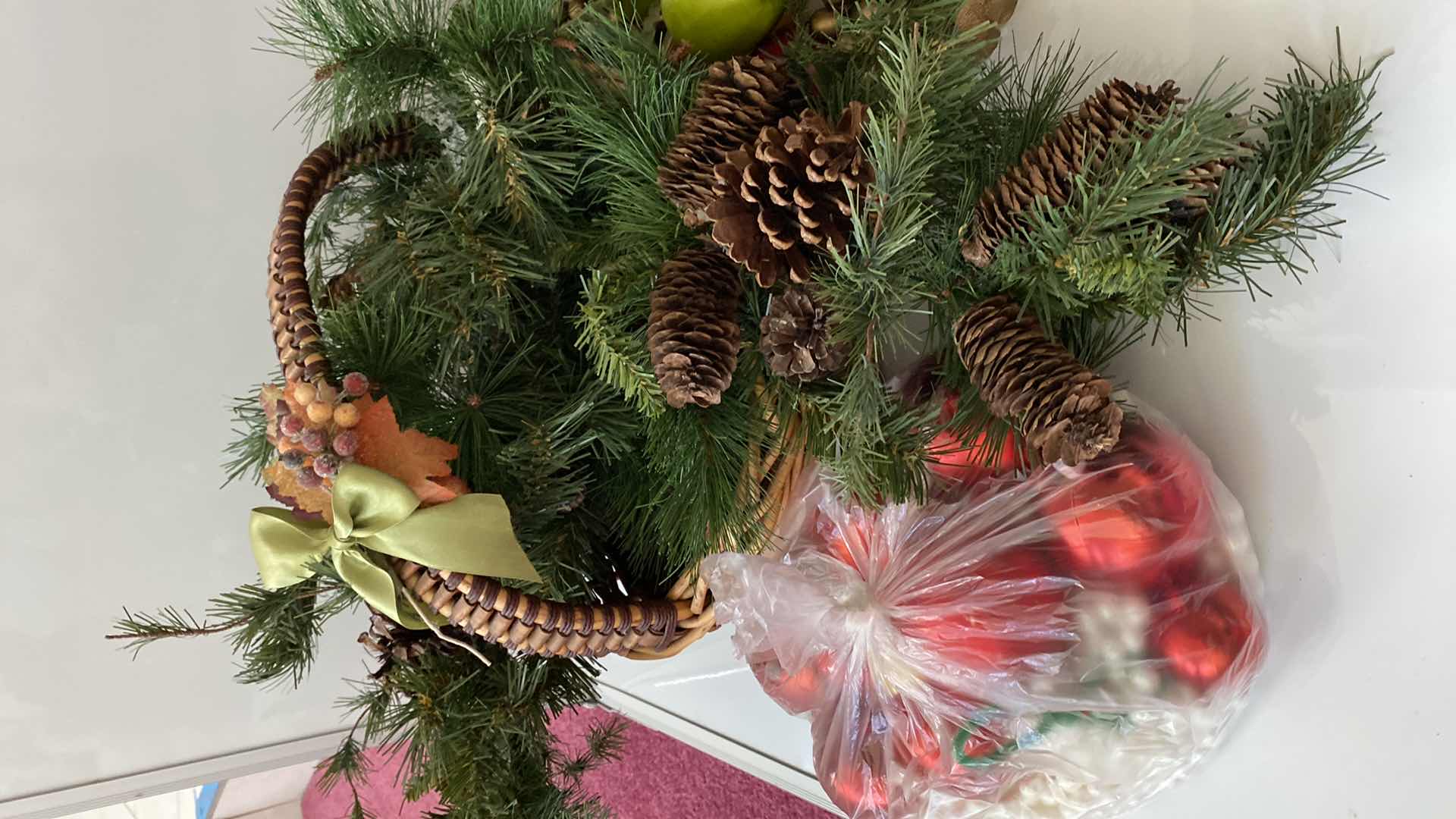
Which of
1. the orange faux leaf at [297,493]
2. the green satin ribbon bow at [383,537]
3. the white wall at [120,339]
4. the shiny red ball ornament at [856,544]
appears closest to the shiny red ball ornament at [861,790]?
the shiny red ball ornament at [856,544]

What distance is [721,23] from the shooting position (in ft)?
1.45

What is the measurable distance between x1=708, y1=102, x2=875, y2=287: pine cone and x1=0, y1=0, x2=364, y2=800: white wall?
571 millimetres

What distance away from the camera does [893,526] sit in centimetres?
49

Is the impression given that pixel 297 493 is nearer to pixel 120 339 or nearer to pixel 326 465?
pixel 326 465

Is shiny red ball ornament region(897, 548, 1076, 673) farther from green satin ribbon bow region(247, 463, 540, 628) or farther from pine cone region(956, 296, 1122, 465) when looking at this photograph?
green satin ribbon bow region(247, 463, 540, 628)

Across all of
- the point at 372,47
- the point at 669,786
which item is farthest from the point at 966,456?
the point at 669,786

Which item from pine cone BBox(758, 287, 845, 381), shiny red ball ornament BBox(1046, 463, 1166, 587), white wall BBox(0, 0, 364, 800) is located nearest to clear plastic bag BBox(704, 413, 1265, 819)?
shiny red ball ornament BBox(1046, 463, 1166, 587)

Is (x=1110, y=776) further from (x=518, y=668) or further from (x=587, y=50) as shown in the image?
(x=587, y=50)

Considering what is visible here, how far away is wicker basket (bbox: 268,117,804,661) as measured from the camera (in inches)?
17.3

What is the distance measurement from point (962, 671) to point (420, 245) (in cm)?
38

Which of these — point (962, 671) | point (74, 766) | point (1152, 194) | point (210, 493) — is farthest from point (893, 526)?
point (74, 766)

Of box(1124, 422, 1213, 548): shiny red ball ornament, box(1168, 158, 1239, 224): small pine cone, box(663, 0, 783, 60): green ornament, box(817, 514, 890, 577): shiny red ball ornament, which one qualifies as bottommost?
→ box(817, 514, 890, 577): shiny red ball ornament

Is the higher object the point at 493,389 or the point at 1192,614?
the point at 493,389

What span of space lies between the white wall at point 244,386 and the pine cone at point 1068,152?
0.12 m
